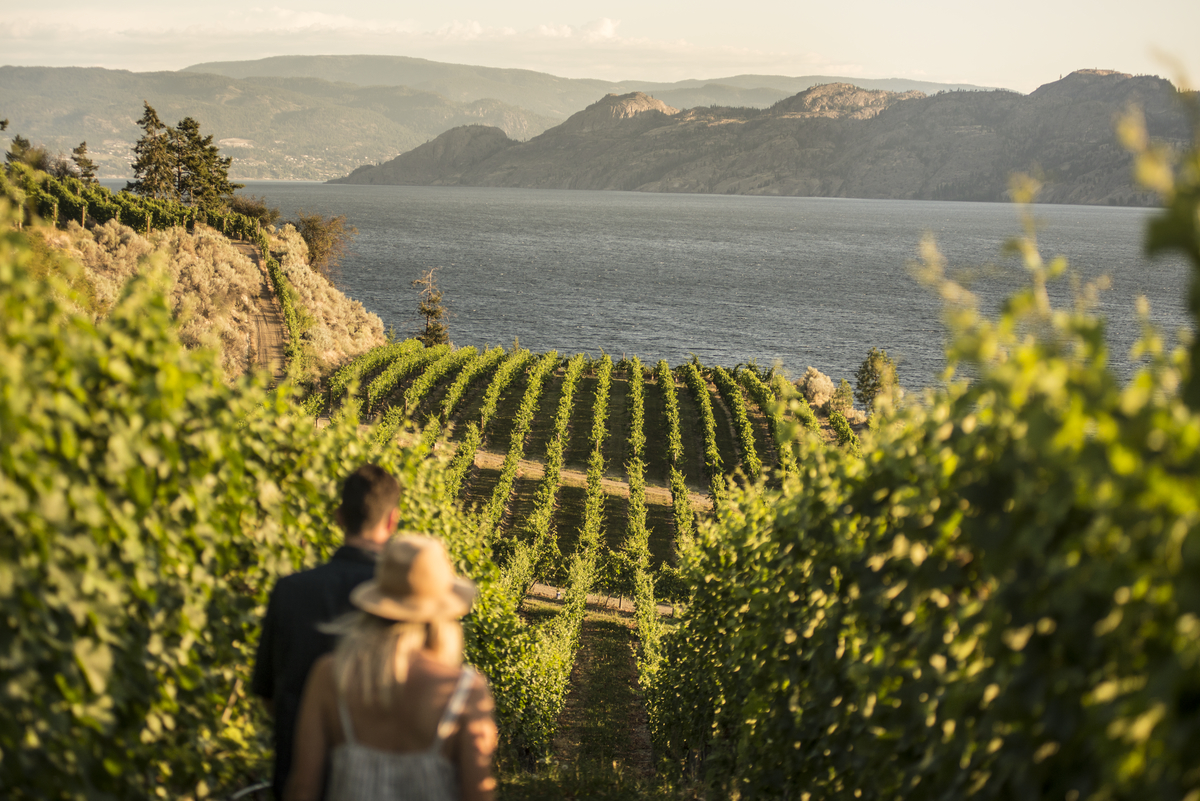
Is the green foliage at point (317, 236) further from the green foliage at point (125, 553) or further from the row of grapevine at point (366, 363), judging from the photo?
the green foliage at point (125, 553)

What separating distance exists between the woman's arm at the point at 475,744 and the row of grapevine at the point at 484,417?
23.4m

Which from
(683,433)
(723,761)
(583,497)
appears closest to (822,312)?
(683,433)

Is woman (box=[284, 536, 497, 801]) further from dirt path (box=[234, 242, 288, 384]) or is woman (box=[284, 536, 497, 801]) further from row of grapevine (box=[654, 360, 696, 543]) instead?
dirt path (box=[234, 242, 288, 384])

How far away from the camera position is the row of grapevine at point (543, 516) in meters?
23.5

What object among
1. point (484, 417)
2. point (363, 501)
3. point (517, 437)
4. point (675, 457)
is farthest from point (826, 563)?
point (484, 417)

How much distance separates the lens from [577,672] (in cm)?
1886

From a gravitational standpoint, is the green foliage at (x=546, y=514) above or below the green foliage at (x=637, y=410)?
below

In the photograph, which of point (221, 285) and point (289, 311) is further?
point (289, 311)

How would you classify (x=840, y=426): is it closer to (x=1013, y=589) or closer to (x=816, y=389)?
(x=816, y=389)

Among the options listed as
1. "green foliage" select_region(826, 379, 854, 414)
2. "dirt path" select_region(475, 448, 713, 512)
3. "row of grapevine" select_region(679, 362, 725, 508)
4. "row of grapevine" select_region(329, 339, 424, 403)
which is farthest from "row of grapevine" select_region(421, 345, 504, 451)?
"green foliage" select_region(826, 379, 854, 414)

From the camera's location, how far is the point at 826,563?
183 inches

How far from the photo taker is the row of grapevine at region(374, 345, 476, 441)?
3812 centimetres

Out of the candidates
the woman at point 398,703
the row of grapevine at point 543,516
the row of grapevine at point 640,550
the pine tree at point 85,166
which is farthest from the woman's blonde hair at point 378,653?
the pine tree at point 85,166

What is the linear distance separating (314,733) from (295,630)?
0.80m
